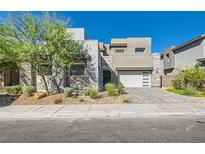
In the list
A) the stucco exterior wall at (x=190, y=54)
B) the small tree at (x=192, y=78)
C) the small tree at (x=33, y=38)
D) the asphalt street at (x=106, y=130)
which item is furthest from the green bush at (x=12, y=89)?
the stucco exterior wall at (x=190, y=54)

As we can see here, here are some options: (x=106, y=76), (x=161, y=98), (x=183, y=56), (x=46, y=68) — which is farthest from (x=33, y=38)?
(x=183, y=56)

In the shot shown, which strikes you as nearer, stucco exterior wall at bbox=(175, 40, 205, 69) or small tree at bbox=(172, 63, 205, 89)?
small tree at bbox=(172, 63, 205, 89)

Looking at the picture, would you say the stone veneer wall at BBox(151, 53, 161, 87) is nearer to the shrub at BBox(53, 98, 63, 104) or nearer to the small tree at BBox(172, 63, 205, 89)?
the small tree at BBox(172, 63, 205, 89)

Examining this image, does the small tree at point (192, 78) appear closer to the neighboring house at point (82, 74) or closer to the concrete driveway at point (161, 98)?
the concrete driveway at point (161, 98)

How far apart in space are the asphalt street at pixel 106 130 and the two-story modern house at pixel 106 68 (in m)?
7.98

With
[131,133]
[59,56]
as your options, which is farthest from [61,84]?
[131,133]

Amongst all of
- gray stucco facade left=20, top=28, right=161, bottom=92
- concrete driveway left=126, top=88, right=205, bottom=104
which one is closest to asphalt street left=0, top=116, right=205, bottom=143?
concrete driveway left=126, top=88, right=205, bottom=104

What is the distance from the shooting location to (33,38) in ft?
38.4

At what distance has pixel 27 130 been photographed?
554 centimetres

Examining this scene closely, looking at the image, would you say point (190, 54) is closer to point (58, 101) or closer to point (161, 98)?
point (161, 98)

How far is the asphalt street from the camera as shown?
15.3 ft

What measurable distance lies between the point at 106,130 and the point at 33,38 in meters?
9.22

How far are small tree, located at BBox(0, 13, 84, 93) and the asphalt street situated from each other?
20.5 ft
